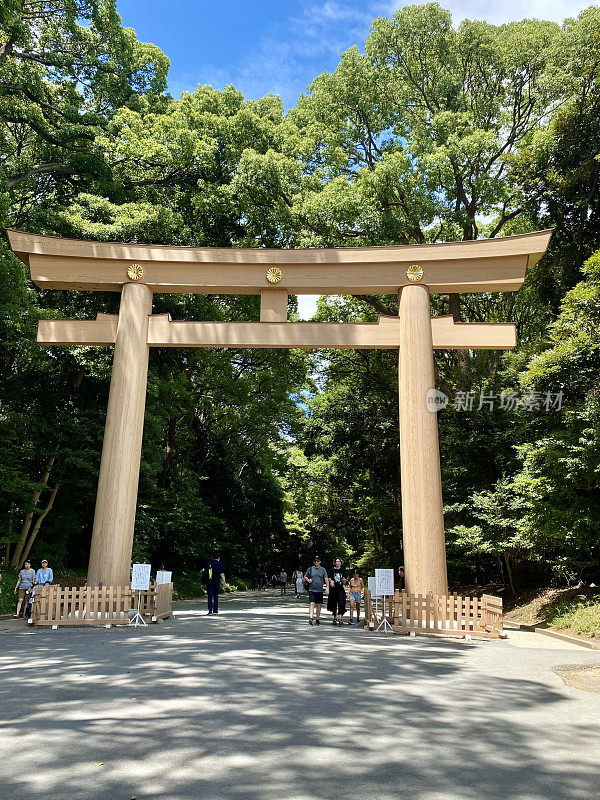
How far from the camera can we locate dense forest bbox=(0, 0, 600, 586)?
55.7 feet

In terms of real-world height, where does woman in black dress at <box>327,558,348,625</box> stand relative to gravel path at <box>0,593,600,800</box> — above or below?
above

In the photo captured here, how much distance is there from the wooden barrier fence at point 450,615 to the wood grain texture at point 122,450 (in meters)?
5.71

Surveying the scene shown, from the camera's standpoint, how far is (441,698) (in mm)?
6117

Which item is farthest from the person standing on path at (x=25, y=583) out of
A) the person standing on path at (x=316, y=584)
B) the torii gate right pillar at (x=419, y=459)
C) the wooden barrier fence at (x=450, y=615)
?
the torii gate right pillar at (x=419, y=459)

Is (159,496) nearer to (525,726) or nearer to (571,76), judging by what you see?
(571,76)

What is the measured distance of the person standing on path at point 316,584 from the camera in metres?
13.0

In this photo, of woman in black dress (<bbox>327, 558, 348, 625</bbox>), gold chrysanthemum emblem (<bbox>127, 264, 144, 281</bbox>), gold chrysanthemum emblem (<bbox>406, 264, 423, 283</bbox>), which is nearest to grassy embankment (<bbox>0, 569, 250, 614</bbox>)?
woman in black dress (<bbox>327, 558, 348, 625</bbox>)

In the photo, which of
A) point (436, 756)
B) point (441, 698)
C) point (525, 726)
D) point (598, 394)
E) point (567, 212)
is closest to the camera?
point (436, 756)

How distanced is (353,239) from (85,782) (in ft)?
63.4

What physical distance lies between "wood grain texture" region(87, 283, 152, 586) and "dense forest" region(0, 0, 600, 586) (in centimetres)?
342

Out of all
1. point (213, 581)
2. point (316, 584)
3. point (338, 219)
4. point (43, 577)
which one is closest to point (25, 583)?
point (43, 577)

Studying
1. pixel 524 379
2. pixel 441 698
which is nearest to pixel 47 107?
pixel 524 379

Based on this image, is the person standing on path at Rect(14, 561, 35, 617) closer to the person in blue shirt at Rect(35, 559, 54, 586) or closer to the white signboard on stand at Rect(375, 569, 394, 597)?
the person in blue shirt at Rect(35, 559, 54, 586)

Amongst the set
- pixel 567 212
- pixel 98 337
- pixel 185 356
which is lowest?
pixel 98 337
